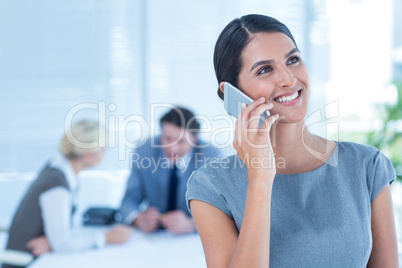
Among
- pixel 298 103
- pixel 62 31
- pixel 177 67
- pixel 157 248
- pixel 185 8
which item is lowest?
pixel 157 248

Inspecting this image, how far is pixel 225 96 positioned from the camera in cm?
129

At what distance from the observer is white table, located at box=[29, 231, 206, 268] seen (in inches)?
85.4

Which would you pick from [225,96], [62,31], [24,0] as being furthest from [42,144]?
[225,96]

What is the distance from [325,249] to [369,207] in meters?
0.20

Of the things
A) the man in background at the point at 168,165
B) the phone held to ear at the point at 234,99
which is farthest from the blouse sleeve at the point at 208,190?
the man in background at the point at 168,165

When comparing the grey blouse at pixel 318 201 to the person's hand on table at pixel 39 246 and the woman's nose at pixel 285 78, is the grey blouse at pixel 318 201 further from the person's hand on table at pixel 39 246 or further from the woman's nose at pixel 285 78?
the person's hand on table at pixel 39 246

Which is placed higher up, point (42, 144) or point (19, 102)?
point (19, 102)

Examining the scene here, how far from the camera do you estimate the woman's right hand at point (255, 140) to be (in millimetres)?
1103

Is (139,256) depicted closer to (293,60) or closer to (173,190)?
(173,190)

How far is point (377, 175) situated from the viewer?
1.22 m

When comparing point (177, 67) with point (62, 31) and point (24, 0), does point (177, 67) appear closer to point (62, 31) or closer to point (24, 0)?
point (62, 31)

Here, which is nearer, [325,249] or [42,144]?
[325,249]

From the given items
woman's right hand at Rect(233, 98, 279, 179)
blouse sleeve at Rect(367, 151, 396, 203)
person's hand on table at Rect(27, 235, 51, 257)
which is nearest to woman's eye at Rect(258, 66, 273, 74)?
woman's right hand at Rect(233, 98, 279, 179)

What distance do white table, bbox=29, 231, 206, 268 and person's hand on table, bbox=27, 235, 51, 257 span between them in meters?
0.09
